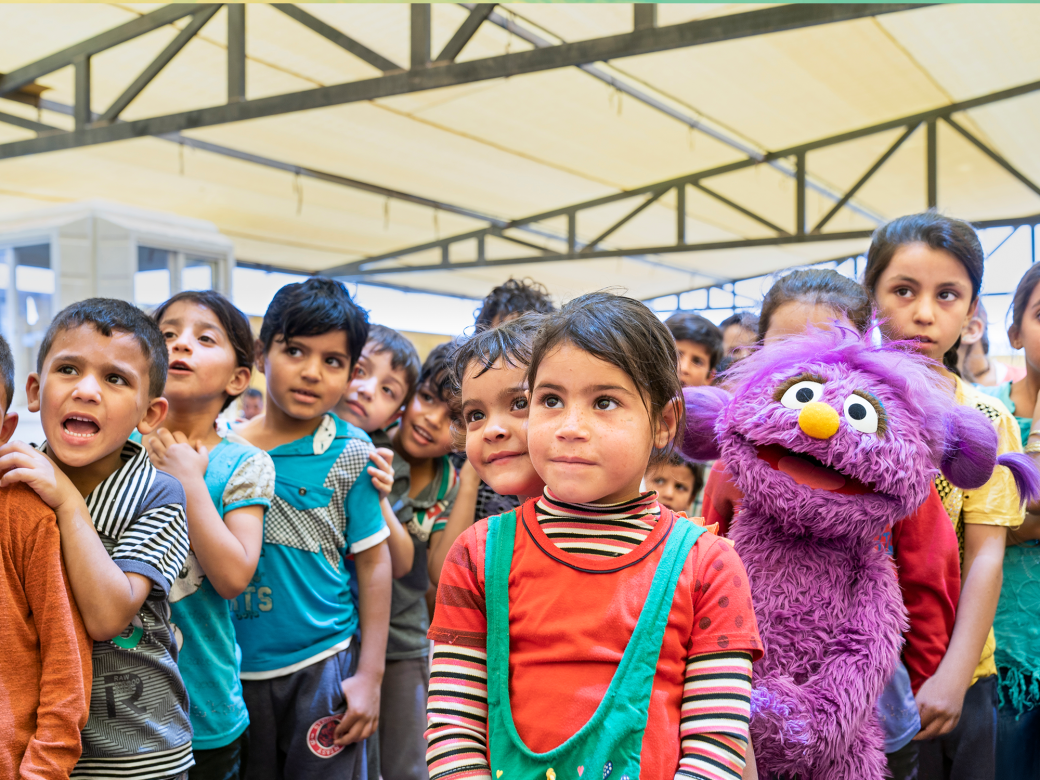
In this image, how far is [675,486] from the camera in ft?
7.60

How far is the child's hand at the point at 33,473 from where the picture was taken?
1007 mm

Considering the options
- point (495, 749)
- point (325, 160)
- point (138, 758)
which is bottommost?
point (138, 758)

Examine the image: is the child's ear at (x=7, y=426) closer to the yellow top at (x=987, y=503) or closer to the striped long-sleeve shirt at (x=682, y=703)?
the striped long-sleeve shirt at (x=682, y=703)

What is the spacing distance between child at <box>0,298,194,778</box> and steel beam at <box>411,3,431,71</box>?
8.17 ft

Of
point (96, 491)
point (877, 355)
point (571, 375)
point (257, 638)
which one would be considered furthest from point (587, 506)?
point (257, 638)

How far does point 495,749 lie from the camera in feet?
2.75

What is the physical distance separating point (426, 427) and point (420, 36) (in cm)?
212

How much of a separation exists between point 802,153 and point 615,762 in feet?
20.8

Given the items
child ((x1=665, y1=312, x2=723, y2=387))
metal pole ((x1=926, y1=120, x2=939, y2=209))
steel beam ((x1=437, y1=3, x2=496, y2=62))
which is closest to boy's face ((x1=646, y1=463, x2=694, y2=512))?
child ((x1=665, y1=312, x2=723, y2=387))

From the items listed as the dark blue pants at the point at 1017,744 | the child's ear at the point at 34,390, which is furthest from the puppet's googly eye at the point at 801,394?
the child's ear at the point at 34,390

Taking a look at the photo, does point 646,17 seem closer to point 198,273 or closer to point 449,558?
point 449,558

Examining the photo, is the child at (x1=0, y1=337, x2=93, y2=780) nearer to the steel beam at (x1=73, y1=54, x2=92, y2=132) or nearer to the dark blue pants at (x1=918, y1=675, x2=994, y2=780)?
the dark blue pants at (x1=918, y1=675, x2=994, y2=780)

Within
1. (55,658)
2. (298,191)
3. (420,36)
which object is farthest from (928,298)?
(298,191)

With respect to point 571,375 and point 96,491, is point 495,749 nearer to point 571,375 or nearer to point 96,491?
point 571,375
